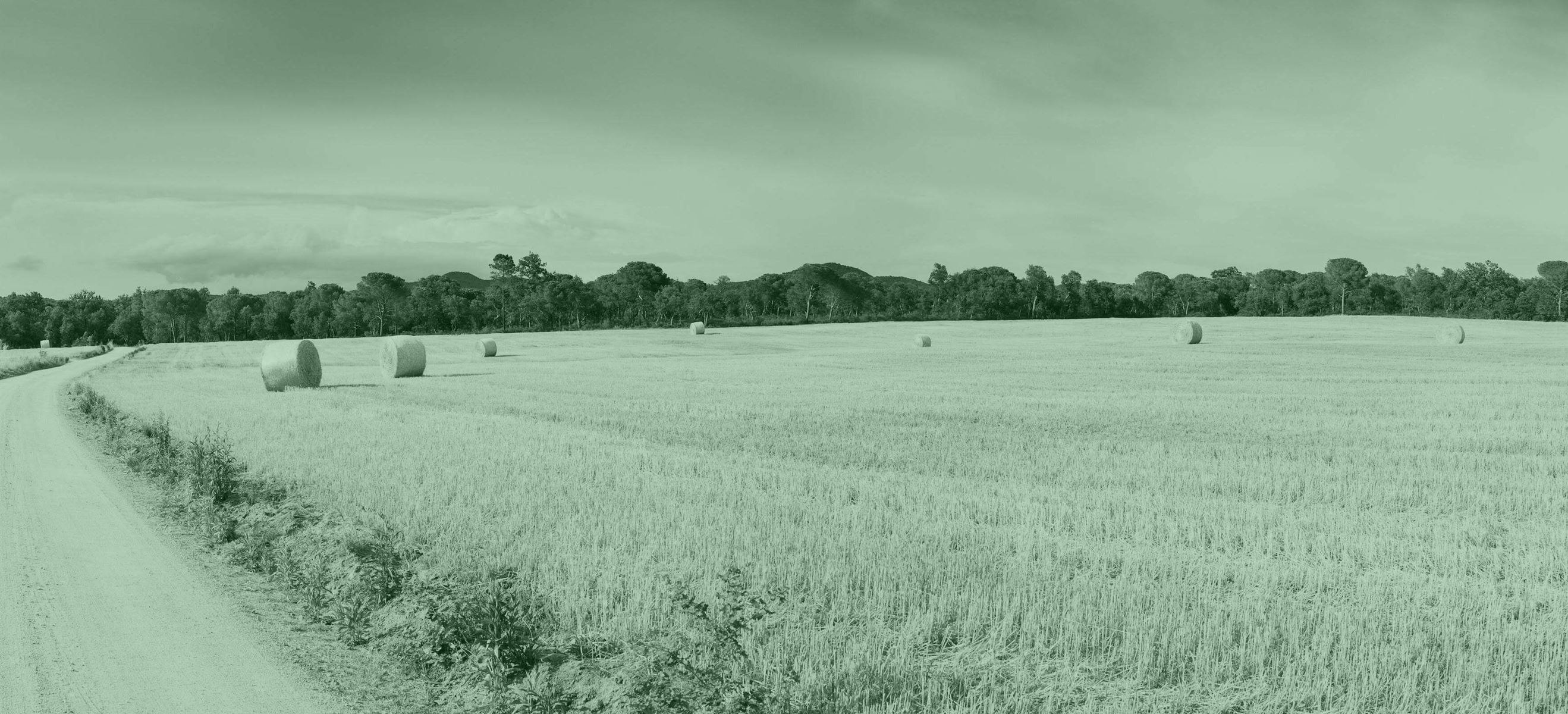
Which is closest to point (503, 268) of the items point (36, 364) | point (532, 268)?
point (532, 268)

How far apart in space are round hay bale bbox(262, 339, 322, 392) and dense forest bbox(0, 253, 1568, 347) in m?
81.3

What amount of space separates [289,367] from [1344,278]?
446 ft

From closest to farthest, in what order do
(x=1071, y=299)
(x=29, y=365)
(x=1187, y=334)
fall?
(x=1187, y=334) → (x=29, y=365) → (x=1071, y=299)

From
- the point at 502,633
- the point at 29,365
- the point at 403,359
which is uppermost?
the point at 403,359

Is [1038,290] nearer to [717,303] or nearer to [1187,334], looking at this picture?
[717,303]

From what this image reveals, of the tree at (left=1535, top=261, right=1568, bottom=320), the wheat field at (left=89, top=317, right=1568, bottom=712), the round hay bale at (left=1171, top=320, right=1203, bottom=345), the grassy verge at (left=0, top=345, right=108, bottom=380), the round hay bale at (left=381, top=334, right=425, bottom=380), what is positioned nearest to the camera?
the wheat field at (left=89, top=317, right=1568, bottom=712)

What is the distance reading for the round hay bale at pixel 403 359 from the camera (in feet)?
124

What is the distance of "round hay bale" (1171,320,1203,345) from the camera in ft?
186

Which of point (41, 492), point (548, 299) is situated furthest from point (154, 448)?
point (548, 299)

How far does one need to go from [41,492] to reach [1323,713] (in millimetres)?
14885

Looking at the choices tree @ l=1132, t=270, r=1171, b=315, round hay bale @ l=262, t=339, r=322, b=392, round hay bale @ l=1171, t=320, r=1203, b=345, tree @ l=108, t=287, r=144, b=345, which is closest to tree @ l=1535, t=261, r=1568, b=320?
tree @ l=1132, t=270, r=1171, b=315

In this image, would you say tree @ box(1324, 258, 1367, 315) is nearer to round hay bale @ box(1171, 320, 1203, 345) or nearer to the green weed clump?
round hay bale @ box(1171, 320, 1203, 345)

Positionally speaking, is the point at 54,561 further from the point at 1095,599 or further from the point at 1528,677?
the point at 1528,677

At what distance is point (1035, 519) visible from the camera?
10.3 metres
